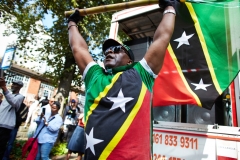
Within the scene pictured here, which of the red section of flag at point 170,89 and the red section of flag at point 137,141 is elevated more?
the red section of flag at point 170,89

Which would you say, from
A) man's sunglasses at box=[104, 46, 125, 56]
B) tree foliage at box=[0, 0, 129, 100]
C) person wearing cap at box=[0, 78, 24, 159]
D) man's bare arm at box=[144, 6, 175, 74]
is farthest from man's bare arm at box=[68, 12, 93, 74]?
tree foliage at box=[0, 0, 129, 100]

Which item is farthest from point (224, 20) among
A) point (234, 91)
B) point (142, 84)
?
point (142, 84)

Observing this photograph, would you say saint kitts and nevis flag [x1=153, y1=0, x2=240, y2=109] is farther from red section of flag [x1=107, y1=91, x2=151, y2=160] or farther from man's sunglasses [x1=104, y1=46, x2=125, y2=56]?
red section of flag [x1=107, y1=91, x2=151, y2=160]

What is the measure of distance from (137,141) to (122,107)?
0.24 m

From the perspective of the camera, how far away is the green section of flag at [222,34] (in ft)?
6.99

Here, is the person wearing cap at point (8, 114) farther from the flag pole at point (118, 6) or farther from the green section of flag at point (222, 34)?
the green section of flag at point (222, 34)

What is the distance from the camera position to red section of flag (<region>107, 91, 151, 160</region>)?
46.5 inches

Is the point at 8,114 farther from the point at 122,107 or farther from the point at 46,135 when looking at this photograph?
the point at 122,107

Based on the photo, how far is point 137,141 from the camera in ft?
3.99

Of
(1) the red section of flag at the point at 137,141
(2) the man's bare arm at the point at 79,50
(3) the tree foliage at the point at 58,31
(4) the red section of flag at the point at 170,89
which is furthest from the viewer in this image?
(3) the tree foliage at the point at 58,31

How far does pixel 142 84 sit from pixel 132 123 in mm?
292

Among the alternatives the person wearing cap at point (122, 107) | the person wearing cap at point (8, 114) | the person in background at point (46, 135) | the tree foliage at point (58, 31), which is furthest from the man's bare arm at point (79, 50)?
the tree foliage at point (58, 31)

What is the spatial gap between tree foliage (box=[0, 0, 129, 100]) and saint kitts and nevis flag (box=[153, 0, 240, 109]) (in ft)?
17.3

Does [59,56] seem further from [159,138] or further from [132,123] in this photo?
[132,123]
